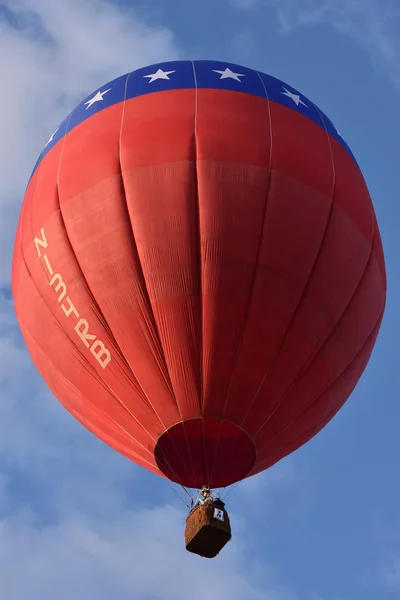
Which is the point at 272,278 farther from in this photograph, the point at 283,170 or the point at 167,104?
the point at 167,104

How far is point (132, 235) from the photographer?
1714cm

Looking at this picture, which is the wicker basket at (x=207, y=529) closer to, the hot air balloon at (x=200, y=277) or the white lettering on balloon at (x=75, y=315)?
the hot air balloon at (x=200, y=277)

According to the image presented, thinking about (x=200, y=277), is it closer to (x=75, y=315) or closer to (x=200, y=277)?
(x=200, y=277)

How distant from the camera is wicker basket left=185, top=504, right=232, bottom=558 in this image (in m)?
16.5

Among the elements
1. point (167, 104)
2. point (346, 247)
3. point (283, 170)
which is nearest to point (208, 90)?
point (167, 104)

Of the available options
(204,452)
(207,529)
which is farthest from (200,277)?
(207,529)

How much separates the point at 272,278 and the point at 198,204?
1415 millimetres

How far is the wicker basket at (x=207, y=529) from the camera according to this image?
1653 centimetres

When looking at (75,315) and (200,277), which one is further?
(75,315)

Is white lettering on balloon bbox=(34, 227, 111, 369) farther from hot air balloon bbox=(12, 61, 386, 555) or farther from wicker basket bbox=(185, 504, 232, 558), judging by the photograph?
wicker basket bbox=(185, 504, 232, 558)

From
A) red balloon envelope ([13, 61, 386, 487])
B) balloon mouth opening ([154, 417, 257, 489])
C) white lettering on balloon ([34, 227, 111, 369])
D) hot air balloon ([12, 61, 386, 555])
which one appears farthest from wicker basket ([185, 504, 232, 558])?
white lettering on balloon ([34, 227, 111, 369])

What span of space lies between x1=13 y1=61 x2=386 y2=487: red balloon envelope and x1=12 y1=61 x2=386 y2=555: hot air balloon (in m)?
0.02

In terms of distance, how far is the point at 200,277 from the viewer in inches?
664

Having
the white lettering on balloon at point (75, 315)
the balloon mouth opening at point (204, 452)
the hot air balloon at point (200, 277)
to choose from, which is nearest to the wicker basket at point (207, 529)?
the hot air balloon at point (200, 277)
